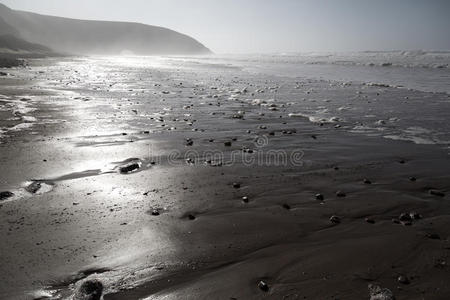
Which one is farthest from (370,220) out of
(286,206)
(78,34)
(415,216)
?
(78,34)

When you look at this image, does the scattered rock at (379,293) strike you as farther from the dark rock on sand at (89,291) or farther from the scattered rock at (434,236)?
the dark rock on sand at (89,291)

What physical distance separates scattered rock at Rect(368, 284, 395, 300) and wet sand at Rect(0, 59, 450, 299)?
0.07m

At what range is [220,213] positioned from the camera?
499 cm

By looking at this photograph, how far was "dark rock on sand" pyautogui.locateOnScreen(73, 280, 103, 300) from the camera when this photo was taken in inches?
123

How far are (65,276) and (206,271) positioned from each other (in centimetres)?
145

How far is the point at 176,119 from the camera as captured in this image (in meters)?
11.5

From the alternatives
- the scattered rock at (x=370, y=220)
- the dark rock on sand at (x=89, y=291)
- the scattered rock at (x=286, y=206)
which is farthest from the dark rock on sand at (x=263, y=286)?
the scattered rock at (x=370, y=220)

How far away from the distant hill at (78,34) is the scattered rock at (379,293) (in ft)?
353

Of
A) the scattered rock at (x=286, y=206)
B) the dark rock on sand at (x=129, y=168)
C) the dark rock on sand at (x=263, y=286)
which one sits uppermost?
the dark rock on sand at (x=263, y=286)

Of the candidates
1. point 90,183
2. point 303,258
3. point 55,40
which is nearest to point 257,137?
point 90,183

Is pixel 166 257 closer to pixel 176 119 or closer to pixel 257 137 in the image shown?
pixel 257 137

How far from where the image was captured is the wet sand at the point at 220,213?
3.44 m

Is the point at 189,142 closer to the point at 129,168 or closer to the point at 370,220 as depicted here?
the point at 129,168

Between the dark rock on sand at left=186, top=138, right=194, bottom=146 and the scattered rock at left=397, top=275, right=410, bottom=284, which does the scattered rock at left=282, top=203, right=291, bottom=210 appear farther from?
the dark rock on sand at left=186, top=138, right=194, bottom=146
